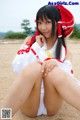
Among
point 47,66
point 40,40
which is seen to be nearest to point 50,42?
point 40,40

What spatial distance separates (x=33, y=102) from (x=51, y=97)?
0.41 ft

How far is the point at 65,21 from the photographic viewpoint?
6.93 feet

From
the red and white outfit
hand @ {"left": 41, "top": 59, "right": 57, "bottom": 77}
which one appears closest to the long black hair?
the red and white outfit

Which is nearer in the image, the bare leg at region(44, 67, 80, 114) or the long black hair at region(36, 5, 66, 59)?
the bare leg at region(44, 67, 80, 114)

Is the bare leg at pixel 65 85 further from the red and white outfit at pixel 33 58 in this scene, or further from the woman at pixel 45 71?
the red and white outfit at pixel 33 58

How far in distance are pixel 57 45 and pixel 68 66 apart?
251 mm

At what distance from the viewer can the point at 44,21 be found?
A: 6.57 ft

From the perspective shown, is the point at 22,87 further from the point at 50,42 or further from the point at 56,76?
the point at 50,42

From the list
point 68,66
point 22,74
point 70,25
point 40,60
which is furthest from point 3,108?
point 70,25

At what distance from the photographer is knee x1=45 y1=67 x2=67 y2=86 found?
5.54ft

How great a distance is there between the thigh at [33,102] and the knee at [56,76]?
76mm

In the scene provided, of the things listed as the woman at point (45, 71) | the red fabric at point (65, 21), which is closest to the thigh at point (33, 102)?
the woman at point (45, 71)

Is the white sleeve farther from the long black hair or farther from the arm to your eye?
the long black hair

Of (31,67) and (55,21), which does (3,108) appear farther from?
(55,21)
